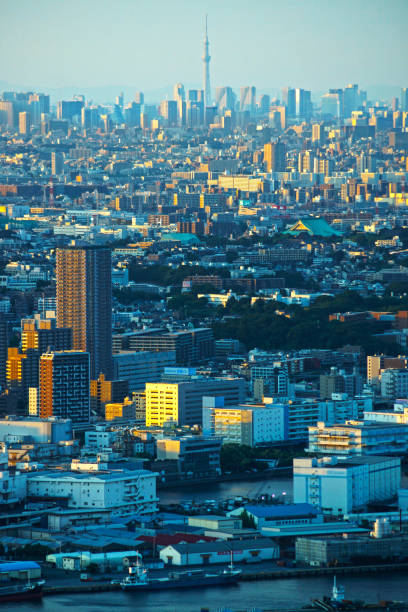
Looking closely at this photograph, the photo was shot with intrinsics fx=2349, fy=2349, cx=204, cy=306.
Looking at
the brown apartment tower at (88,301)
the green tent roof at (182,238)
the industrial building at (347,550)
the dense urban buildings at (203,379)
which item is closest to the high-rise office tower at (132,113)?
the dense urban buildings at (203,379)

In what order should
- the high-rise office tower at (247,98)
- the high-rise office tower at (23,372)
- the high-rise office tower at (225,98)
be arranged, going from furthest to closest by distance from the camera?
the high-rise office tower at (247,98), the high-rise office tower at (225,98), the high-rise office tower at (23,372)

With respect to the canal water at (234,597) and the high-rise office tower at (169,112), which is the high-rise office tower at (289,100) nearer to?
the high-rise office tower at (169,112)

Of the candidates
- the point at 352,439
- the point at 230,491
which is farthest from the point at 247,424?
the point at 230,491

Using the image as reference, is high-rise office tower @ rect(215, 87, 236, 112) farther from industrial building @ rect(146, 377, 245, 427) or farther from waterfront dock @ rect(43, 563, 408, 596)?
waterfront dock @ rect(43, 563, 408, 596)

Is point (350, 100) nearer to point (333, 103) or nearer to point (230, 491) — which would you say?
point (333, 103)

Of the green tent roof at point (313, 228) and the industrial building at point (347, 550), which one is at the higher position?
the green tent roof at point (313, 228)
